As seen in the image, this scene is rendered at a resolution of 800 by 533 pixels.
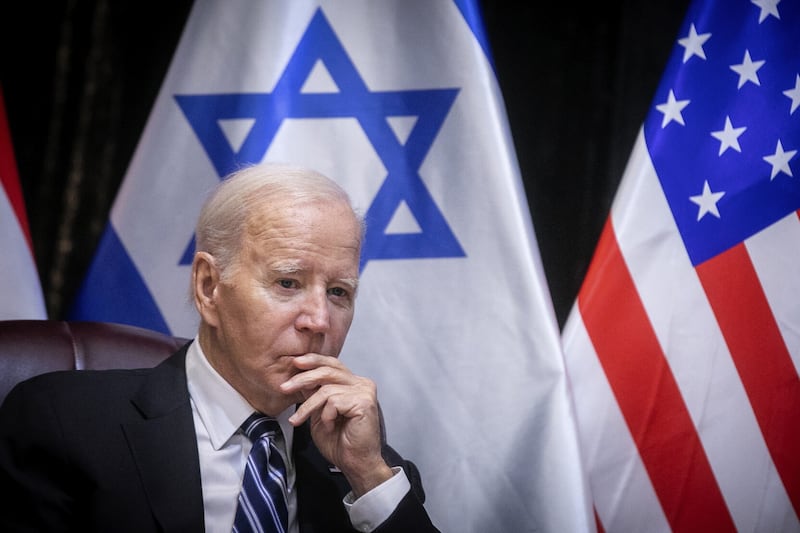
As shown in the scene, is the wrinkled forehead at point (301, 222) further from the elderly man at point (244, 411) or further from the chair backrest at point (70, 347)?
the chair backrest at point (70, 347)

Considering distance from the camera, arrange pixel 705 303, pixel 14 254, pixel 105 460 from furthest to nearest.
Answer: pixel 14 254 < pixel 705 303 < pixel 105 460

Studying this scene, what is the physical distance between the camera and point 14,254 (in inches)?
91.7

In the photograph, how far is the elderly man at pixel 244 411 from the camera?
159 cm

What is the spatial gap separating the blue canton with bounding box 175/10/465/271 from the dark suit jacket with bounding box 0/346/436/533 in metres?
0.74

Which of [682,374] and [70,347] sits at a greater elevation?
[70,347]

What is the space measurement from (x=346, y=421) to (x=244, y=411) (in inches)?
8.3

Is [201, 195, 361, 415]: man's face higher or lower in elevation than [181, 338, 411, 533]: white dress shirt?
higher

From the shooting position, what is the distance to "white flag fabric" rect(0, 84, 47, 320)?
2301 millimetres

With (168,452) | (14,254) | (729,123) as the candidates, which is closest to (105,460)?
(168,452)

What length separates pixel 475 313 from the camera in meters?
2.32

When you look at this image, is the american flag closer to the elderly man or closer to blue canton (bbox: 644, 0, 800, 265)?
blue canton (bbox: 644, 0, 800, 265)

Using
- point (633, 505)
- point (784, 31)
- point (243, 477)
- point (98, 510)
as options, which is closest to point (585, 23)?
point (784, 31)

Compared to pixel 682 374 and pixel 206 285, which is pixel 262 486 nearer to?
pixel 206 285

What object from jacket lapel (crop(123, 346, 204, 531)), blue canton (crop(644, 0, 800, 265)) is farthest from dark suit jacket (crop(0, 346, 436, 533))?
blue canton (crop(644, 0, 800, 265))
